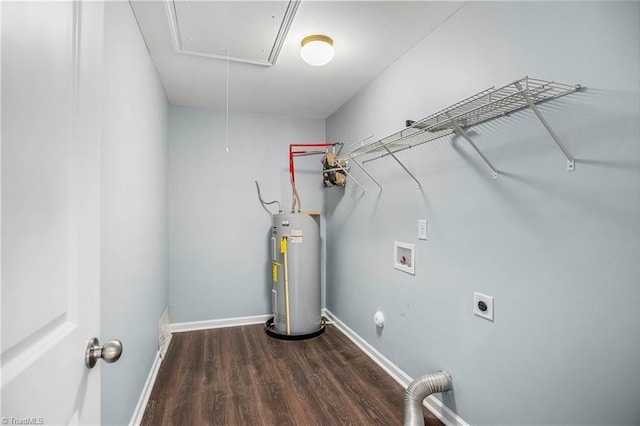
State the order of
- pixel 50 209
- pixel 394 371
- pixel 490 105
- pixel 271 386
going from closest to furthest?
pixel 50 209, pixel 490 105, pixel 271 386, pixel 394 371

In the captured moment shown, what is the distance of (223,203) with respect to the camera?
3492mm

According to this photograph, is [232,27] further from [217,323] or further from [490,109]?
[217,323]

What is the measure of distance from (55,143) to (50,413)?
19.5 inches

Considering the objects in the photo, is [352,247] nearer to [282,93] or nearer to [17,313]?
[282,93]

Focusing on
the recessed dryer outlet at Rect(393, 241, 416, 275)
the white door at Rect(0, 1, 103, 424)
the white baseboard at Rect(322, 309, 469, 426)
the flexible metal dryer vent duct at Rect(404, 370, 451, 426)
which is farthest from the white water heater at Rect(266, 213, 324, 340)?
the white door at Rect(0, 1, 103, 424)

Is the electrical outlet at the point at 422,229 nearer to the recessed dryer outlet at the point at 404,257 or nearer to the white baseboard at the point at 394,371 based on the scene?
the recessed dryer outlet at the point at 404,257

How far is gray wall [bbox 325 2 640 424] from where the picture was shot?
42.1 inches

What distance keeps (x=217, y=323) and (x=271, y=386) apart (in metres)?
1.45

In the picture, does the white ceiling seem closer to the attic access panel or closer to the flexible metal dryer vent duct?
the attic access panel

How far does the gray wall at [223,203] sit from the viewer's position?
3.34 meters

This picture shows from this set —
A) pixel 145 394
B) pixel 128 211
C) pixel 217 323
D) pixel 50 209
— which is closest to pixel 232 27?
pixel 128 211

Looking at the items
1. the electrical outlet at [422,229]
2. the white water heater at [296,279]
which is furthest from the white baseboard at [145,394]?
the electrical outlet at [422,229]

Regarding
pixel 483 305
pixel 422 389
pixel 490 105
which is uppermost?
pixel 490 105

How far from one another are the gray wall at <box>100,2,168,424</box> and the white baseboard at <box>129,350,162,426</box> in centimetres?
7
